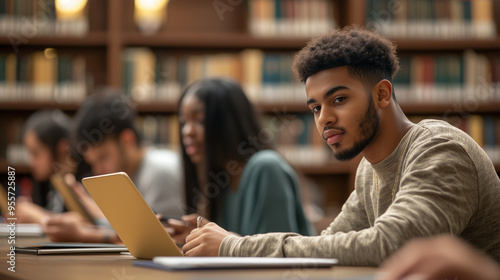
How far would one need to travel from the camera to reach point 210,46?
382cm

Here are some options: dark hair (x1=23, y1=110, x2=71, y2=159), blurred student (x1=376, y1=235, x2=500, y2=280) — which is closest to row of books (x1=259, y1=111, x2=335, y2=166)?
dark hair (x1=23, y1=110, x2=71, y2=159)

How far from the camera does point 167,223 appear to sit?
1.58 meters

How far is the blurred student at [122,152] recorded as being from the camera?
2.81 metres

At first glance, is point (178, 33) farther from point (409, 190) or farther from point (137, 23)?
point (409, 190)

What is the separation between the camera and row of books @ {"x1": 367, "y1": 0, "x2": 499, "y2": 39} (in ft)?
12.2

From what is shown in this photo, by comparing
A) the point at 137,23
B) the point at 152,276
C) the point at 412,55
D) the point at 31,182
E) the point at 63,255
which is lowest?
the point at 31,182

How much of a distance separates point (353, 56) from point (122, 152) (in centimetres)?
182

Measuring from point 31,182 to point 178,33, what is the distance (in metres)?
1.26

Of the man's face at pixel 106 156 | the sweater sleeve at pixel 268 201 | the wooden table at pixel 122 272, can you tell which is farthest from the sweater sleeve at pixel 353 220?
the man's face at pixel 106 156

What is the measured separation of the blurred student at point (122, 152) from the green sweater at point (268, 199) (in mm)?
640

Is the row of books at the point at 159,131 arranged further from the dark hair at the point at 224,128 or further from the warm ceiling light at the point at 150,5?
the dark hair at the point at 224,128

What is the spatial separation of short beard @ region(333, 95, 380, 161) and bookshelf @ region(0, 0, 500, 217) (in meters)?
2.32

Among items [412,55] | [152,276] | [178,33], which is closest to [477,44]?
[412,55]

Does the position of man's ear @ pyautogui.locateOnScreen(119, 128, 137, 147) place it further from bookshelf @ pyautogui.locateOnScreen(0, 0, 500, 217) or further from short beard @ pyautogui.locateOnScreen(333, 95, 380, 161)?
short beard @ pyautogui.locateOnScreen(333, 95, 380, 161)
